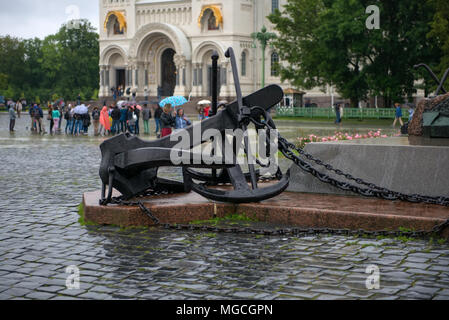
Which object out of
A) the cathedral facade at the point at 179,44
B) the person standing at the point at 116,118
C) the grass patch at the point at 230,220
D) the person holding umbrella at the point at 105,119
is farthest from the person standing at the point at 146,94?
the grass patch at the point at 230,220

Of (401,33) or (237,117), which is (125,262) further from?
(401,33)

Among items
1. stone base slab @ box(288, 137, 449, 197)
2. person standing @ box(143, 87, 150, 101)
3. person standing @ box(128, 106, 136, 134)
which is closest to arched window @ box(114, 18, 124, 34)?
person standing @ box(143, 87, 150, 101)

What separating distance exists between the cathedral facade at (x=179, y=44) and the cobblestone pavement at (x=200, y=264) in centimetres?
5595

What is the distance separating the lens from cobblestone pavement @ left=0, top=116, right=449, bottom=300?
5.63 m

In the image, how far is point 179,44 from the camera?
66188mm

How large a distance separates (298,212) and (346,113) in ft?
127

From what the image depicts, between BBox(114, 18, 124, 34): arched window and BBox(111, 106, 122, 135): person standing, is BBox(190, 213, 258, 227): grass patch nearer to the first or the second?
BBox(111, 106, 122, 135): person standing

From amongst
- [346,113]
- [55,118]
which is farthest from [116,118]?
[346,113]

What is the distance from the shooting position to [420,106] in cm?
1138

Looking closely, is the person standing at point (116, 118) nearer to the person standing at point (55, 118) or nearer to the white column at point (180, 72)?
the person standing at point (55, 118)

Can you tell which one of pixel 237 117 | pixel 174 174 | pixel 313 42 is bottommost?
pixel 174 174

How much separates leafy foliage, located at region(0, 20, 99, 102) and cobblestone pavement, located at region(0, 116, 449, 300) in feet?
260

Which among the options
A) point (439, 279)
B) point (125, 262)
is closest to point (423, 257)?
point (439, 279)
